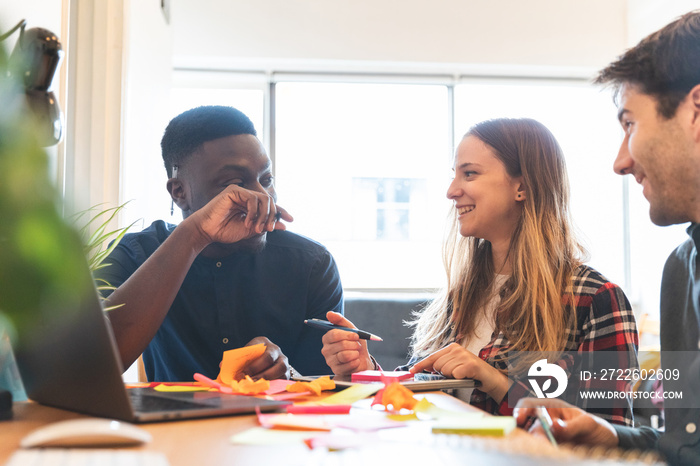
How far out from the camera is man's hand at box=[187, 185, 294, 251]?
138 cm

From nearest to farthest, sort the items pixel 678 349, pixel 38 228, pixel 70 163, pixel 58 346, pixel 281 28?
pixel 38 228, pixel 58 346, pixel 678 349, pixel 70 163, pixel 281 28

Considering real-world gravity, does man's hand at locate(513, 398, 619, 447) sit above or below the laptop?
below

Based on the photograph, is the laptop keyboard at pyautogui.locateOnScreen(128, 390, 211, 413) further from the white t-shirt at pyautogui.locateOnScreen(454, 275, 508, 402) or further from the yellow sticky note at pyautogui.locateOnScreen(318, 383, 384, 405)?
the white t-shirt at pyautogui.locateOnScreen(454, 275, 508, 402)

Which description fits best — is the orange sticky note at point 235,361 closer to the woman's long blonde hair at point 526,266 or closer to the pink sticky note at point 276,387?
the pink sticky note at point 276,387

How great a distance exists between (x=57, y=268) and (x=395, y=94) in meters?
3.65

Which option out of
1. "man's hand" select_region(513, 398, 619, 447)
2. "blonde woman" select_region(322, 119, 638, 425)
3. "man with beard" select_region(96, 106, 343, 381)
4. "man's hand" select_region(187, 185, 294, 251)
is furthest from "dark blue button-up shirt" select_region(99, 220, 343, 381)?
"man's hand" select_region(513, 398, 619, 447)

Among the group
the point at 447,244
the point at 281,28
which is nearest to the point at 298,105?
the point at 281,28

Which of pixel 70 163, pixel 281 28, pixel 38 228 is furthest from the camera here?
pixel 281 28

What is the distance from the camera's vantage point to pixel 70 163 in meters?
2.03

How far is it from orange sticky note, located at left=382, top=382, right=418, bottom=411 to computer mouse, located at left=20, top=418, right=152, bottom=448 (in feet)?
0.98

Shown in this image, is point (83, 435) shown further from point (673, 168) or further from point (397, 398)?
point (673, 168)

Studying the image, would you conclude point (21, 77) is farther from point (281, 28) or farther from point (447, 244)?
point (281, 28)

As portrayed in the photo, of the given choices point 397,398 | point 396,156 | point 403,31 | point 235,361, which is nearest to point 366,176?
point 396,156

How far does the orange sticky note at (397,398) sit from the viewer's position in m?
0.75
